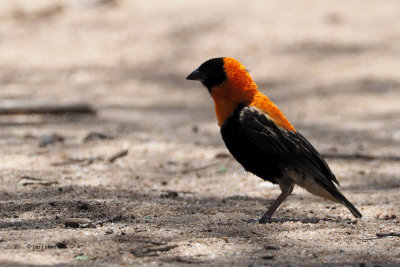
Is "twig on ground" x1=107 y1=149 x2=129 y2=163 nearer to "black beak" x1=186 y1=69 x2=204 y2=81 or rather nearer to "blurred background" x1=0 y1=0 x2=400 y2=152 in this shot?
"blurred background" x1=0 y1=0 x2=400 y2=152

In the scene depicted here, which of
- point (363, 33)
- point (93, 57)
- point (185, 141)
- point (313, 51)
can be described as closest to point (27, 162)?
point (185, 141)

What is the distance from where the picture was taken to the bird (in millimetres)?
4469

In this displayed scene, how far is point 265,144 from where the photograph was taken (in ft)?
14.6

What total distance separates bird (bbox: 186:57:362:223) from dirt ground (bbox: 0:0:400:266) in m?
0.25

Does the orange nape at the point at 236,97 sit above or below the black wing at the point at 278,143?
above

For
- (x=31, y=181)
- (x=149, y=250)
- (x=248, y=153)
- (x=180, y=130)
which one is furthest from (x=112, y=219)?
(x=180, y=130)

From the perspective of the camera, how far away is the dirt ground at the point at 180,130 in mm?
3848

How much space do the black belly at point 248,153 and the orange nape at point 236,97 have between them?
0.08 metres

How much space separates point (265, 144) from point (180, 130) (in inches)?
139

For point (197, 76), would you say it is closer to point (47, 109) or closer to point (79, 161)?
point (79, 161)

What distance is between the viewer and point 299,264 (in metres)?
3.51

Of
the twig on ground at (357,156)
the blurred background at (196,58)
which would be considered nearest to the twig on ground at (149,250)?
the twig on ground at (357,156)

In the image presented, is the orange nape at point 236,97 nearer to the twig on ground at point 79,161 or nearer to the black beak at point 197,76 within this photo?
the black beak at point 197,76

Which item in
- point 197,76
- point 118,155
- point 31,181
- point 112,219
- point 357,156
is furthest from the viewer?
point 357,156
